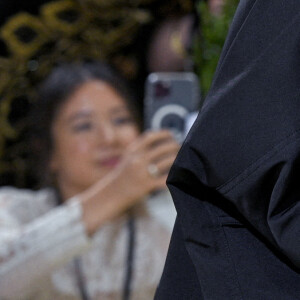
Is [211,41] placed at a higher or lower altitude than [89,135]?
higher

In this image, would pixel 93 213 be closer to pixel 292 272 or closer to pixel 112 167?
pixel 112 167

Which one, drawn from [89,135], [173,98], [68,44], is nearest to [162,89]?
[173,98]

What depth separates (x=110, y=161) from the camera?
144 cm

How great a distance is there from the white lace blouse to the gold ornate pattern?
0.35 m

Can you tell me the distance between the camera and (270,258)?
1.77ft

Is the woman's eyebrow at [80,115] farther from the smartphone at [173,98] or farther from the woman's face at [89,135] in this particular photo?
the smartphone at [173,98]

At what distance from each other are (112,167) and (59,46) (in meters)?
0.47

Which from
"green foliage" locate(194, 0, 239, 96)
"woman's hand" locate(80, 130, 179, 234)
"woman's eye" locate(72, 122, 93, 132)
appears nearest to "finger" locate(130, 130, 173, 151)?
"woman's hand" locate(80, 130, 179, 234)

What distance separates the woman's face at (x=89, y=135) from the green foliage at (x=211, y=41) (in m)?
0.29

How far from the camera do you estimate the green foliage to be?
Result: 1082mm

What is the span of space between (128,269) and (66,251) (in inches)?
4.9

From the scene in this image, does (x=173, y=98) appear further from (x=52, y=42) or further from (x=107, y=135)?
(x=52, y=42)

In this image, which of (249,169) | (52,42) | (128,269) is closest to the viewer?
(249,169)

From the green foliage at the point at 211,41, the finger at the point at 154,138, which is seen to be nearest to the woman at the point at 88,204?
the finger at the point at 154,138
